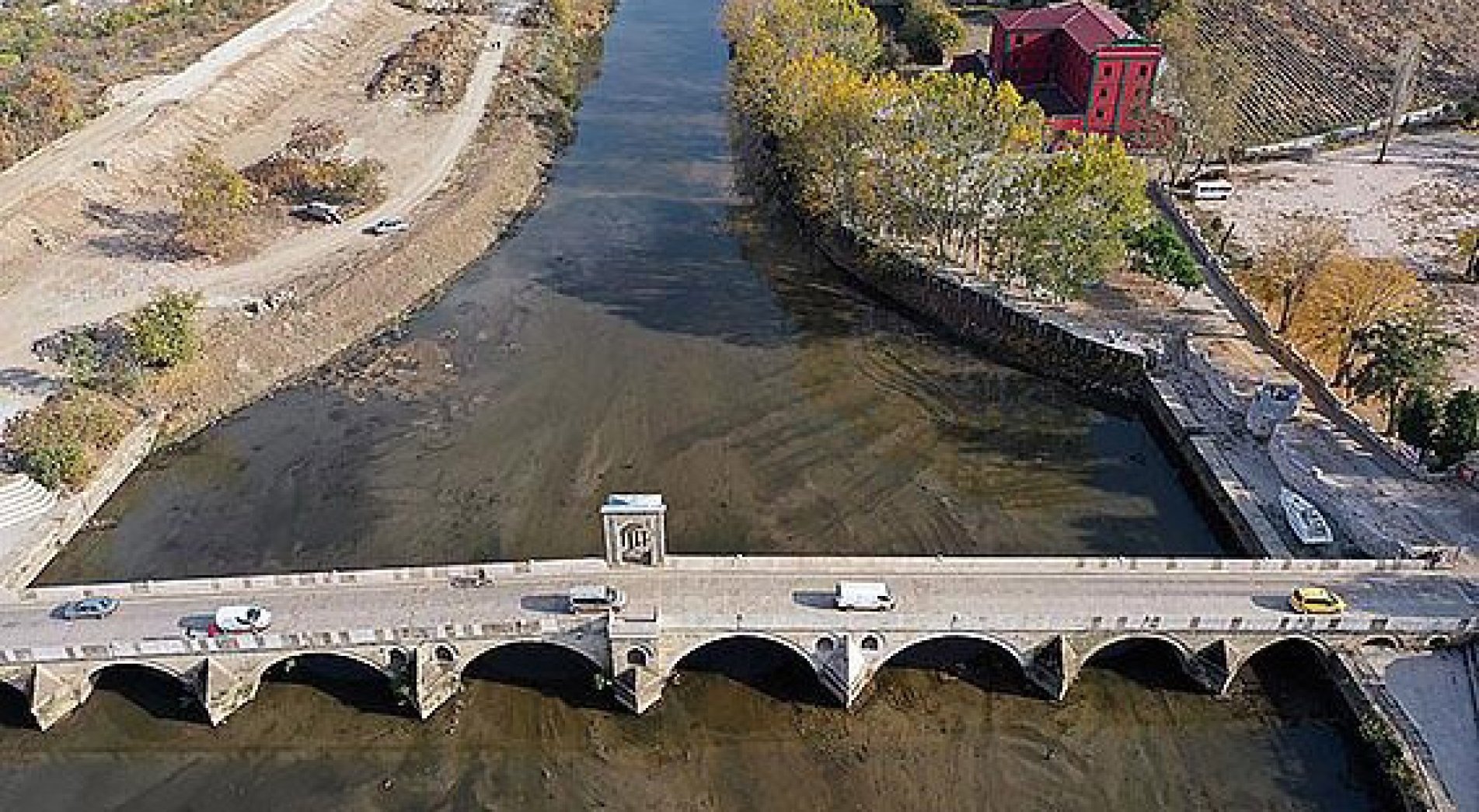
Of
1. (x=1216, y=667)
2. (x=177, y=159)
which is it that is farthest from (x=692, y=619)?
(x=177, y=159)

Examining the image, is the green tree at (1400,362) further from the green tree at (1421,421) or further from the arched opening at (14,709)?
the arched opening at (14,709)

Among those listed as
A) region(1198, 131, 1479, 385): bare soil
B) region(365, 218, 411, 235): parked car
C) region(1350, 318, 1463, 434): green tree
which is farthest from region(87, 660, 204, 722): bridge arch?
region(1198, 131, 1479, 385): bare soil

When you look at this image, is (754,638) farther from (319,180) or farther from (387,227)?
(319,180)

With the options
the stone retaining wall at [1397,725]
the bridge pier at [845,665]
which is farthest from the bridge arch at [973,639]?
the stone retaining wall at [1397,725]

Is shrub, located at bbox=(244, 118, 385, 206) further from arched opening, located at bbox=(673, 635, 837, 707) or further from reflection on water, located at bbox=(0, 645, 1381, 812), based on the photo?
arched opening, located at bbox=(673, 635, 837, 707)

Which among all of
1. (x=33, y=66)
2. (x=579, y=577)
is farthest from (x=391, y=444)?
(x=33, y=66)

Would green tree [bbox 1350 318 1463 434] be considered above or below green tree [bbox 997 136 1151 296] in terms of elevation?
below
